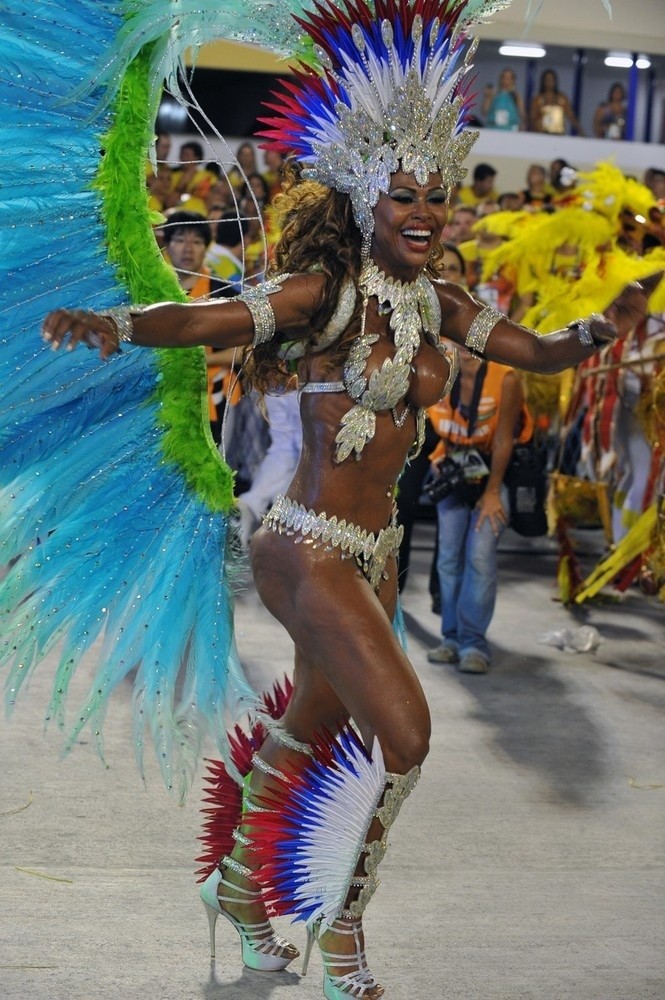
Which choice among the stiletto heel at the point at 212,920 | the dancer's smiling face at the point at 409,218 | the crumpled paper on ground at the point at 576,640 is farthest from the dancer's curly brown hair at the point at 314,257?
the crumpled paper on ground at the point at 576,640

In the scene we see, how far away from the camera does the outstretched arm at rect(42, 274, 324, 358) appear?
269 cm

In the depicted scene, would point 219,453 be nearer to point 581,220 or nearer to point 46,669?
point 46,669

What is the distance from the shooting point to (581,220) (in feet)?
25.9

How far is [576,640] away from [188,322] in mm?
4494

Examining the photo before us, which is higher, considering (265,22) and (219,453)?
(265,22)

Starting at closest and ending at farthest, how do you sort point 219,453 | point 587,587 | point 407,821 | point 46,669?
point 219,453, point 407,821, point 46,669, point 587,587

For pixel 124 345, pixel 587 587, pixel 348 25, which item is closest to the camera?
pixel 348 25

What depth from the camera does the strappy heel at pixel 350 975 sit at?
290 centimetres

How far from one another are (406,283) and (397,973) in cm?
161

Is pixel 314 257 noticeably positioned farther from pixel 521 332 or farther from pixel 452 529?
pixel 452 529

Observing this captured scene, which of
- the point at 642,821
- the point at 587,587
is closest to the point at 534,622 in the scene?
the point at 587,587

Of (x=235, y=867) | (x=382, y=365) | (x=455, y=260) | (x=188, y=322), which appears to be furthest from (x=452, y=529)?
(x=188, y=322)

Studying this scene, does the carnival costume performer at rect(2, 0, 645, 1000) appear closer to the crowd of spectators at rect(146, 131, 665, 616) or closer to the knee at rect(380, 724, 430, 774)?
the knee at rect(380, 724, 430, 774)

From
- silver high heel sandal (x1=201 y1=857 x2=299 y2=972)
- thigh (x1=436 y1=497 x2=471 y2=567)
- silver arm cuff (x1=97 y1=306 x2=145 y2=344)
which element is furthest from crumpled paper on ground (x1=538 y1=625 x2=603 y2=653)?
silver arm cuff (x1=97 y1=306 x2=145 y2=344)
